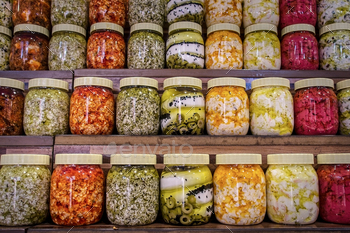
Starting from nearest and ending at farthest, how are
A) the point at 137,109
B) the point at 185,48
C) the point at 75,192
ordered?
the point at 75,192
the point at 137,109
the point at 185,48

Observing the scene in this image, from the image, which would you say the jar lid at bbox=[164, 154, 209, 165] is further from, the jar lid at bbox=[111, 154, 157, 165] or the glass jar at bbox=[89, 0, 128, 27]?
the glass jar at bbox=[89, 0, 128, 27]

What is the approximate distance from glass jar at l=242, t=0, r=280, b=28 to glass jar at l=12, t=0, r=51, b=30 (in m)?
0.96

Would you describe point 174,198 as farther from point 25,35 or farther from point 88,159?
point 25,35

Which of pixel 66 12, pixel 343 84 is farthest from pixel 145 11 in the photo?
pixel 343 84

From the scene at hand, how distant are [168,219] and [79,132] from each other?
0.48m

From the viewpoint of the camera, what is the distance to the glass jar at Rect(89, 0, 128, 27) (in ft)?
4.19

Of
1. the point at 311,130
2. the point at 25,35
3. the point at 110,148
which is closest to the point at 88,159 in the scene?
the point at 110,148

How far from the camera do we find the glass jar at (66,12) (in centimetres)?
127

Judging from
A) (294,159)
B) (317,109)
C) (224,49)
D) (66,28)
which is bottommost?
(294,159)

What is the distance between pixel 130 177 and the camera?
0.96 metres

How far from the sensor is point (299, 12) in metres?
1.28

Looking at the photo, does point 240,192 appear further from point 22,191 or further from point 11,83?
point 11,83

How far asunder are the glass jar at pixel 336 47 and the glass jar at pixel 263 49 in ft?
0.68

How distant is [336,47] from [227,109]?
59cm
